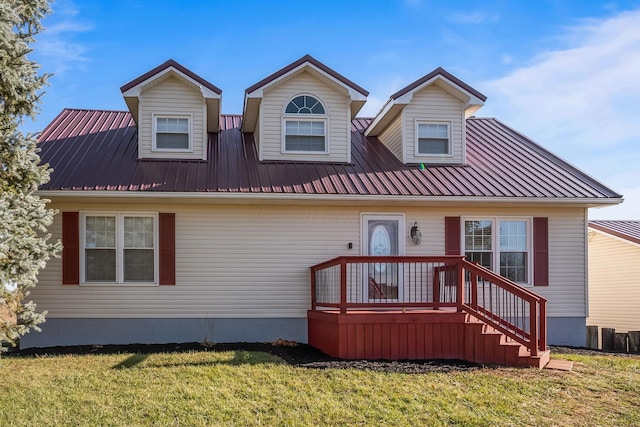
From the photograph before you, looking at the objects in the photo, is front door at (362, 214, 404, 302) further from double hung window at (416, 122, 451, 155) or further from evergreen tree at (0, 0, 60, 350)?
evergreen tree at (0, 0, 60, 350)

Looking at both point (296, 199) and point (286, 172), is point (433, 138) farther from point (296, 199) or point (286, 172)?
point (296, 199)

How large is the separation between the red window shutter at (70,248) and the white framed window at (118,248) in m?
0.10

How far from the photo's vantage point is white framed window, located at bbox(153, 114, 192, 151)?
1216 centimetres

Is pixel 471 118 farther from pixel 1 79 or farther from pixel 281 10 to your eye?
→ pixel 1 79

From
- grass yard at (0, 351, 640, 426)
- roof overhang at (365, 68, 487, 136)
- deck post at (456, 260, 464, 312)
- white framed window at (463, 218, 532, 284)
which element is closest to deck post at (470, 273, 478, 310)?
deck post at (456, 260, 464, 312)

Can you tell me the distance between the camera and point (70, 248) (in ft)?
36.2

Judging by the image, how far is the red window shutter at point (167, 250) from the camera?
1126 centimetres

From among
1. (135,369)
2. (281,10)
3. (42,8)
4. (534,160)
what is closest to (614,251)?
(534,160)

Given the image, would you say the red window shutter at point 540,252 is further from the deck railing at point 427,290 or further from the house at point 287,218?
the deck railing at point 427,290

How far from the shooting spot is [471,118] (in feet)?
51.9

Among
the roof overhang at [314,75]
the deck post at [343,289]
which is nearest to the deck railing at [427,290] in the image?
Result: the deck post at [343,289]

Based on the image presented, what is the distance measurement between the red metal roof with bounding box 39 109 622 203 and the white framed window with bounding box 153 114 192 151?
0.44 m

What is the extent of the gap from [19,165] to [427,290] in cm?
663

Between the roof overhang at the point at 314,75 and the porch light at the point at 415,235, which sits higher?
the roof overhang at the point at 314,75
